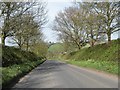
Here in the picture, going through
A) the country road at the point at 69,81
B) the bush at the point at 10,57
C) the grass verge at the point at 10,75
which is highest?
the bush at the point at 10,57

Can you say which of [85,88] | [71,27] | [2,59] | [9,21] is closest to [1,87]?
[85,88]

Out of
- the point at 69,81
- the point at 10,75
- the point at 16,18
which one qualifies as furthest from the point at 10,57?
the point at 69,81

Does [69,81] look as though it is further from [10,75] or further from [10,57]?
[10,57]

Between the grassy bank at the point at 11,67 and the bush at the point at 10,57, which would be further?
the bush at the point at 10,57

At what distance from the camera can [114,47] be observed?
37375 millimetres

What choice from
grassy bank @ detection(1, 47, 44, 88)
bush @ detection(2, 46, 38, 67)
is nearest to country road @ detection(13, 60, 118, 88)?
grassy bank @ detection(1, 47, 44, 88)

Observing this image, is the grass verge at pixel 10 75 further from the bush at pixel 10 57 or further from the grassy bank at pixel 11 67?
the bush at pixel 10 57

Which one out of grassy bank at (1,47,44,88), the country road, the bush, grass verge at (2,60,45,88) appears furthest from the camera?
the bush

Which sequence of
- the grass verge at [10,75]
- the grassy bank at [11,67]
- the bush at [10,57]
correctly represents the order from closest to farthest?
the grass verge at [10,75], the grassy bank at [11,67], the bush at [10,57]

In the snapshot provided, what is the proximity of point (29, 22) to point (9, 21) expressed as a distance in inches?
192

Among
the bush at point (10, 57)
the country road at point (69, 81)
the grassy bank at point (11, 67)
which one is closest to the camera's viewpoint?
the country road at point (69, 81)

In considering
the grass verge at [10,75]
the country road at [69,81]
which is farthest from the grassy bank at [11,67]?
the country road at [69,81]

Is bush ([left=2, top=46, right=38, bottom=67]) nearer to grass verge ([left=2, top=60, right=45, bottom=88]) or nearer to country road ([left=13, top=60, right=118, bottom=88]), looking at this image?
grass verge ([left=2, top=60, right=45, bottom=88])

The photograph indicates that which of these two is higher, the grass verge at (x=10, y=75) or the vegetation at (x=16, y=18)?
the vegetation at (x=16, y=18)
